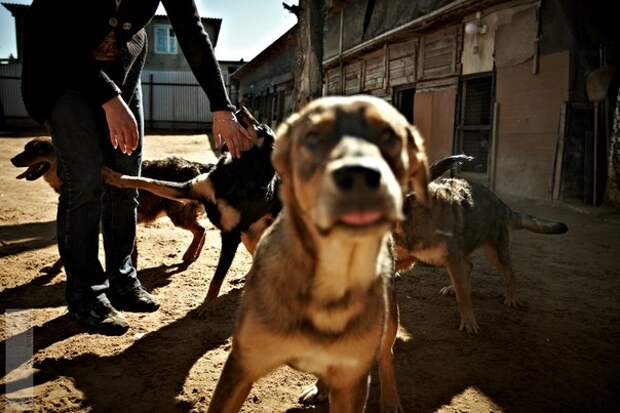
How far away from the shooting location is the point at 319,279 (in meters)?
1.80

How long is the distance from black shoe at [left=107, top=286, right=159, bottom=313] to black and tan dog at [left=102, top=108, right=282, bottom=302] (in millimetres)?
437

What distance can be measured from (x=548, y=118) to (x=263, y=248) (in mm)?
7621

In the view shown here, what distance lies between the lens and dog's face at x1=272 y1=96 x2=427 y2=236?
4.67 feet

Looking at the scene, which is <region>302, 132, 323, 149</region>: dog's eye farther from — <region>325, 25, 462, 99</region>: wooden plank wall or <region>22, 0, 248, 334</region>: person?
<region>325, 25, 462, 99</region>: wooden plank wall

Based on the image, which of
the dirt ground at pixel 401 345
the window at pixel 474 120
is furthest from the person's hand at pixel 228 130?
the window at pixel 474 120

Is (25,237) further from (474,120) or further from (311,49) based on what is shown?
(474,120)

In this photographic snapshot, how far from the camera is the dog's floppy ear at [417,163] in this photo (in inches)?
79.3

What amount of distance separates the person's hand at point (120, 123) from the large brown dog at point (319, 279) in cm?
116

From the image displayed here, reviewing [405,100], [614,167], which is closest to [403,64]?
[405,100]

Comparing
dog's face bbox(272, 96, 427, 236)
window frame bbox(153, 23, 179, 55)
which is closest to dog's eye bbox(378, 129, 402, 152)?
dog's face bbox(272, 96, 427, 236)

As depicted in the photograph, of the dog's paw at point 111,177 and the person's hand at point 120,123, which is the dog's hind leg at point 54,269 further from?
the person's hand at point 120,123

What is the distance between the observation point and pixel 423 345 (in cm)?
323

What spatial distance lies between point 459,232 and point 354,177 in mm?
2778

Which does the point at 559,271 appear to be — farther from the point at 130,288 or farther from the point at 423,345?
the point at 130,288
